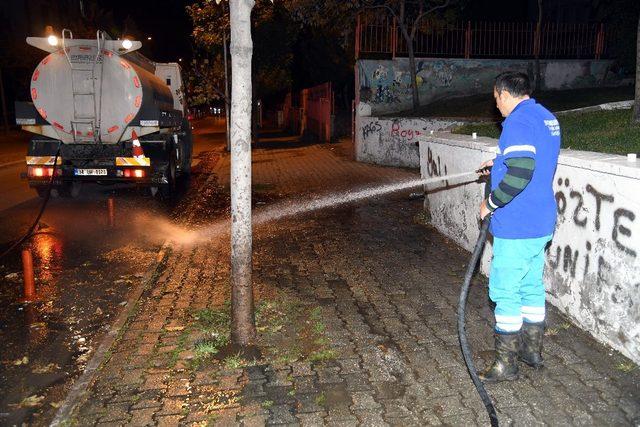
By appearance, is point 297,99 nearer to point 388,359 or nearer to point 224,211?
point 224,211

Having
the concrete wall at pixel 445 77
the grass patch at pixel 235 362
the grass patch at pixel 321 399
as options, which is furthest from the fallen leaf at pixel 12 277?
the concrete wall at pixel 445 77

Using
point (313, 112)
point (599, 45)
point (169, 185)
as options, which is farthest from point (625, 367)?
point (313, 112)

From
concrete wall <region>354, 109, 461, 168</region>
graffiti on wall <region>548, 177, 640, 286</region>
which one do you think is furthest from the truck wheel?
graffiti on wall <region>548, 177, 640, 286</region>

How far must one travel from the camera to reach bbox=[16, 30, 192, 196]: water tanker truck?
1044cm

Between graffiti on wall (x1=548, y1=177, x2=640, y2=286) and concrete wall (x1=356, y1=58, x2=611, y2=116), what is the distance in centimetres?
1288

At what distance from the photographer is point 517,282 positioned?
3.89 metres

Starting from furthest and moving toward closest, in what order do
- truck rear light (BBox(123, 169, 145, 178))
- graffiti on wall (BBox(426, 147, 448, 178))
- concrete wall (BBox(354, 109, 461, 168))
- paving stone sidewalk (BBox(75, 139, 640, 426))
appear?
1. concrete wall (BBox(354, 109, 461, 168))
2. truck rear light (BBox(123, 169, 145, 178))
3. graffiti on wall (BBox(426, 147, 448, 178))
4. paving stone sidewalk (BBox(75, 139, 640, 426))

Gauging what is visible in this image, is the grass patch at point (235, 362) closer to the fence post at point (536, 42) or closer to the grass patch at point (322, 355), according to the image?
the grass patch at point (322, 355)

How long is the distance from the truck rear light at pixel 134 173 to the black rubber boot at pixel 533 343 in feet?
28.4

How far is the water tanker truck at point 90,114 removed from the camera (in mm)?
10438

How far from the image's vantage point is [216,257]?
7359 millimetres

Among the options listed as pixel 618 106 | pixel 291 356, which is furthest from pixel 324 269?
pixel 618 106

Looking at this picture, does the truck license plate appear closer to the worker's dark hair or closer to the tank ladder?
the tank ladder

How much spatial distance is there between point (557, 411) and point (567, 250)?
5.58ft
